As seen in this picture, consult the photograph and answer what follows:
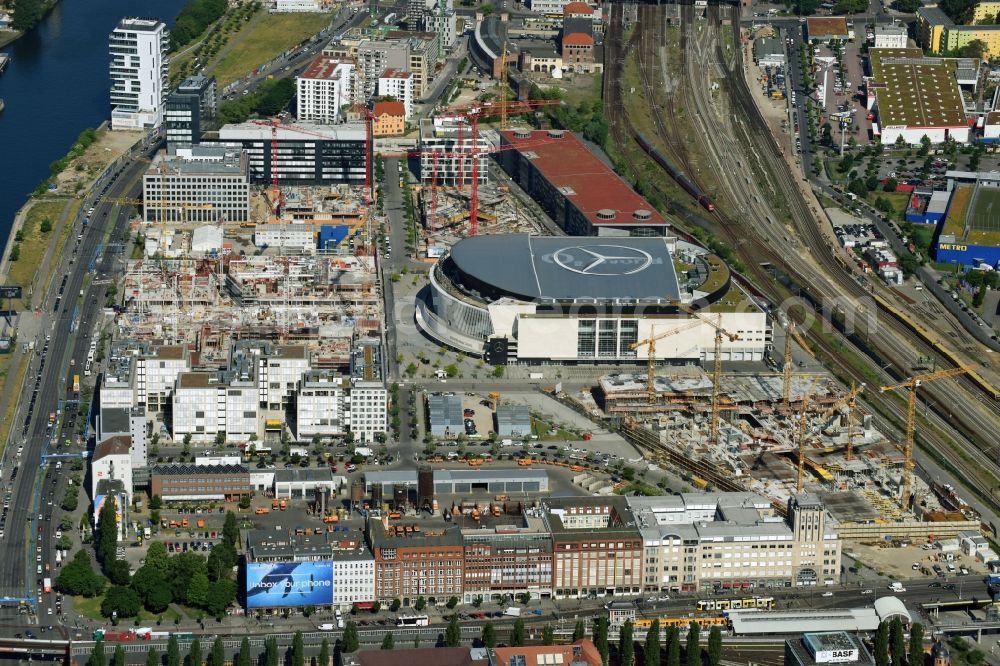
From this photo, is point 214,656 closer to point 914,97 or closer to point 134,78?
point 134,78

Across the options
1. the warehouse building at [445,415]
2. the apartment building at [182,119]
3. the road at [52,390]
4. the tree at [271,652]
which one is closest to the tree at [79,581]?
the road at [52,390]

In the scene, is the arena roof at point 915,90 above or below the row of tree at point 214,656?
above

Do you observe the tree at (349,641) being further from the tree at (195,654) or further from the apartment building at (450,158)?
the apartment building at (450,158)

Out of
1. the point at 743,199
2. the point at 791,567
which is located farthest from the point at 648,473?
the point at 743,199

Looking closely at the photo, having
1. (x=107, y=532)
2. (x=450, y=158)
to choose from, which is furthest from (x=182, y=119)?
(x=107, y=532)

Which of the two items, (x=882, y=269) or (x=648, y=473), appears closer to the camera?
(x=648, y=473)

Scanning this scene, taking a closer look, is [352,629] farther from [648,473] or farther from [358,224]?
[358,224]
